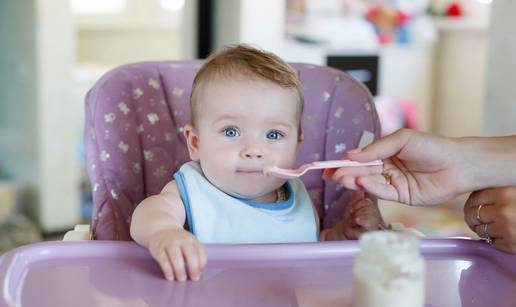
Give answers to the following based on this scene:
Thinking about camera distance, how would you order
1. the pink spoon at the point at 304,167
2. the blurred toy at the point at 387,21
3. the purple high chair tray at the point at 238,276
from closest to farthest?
the purple high chair tray at the point at 238,276 < the pink spoon at the point at 304,167 < the blurred toy at the point at 387,21

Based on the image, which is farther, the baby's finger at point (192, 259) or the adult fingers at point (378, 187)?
the adult fingers at point (378, 187)

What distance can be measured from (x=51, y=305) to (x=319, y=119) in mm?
809

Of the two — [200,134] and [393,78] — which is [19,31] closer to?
[393,78]

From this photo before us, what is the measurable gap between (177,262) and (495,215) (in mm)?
489

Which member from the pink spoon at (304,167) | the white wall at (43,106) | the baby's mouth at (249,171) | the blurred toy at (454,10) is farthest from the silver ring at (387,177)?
the blurred toy at (454,10)

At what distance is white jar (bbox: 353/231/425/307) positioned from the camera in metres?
0.75

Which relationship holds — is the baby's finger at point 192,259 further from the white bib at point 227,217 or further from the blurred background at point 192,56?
the blurred background at point 192,56

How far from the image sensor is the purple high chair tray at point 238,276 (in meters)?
0.91

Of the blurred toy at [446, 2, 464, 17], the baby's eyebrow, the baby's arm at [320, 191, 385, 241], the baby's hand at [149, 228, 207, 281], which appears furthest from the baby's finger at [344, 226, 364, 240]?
the blurred toy at [446, 2, 464, 17]

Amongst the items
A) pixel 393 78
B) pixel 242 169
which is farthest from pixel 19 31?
pixel 242 169

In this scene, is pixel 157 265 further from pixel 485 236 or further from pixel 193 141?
pixel 485 236

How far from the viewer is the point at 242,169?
1.19m

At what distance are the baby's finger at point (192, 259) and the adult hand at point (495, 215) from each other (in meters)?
0.46

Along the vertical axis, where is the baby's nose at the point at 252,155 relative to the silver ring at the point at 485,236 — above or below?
above
